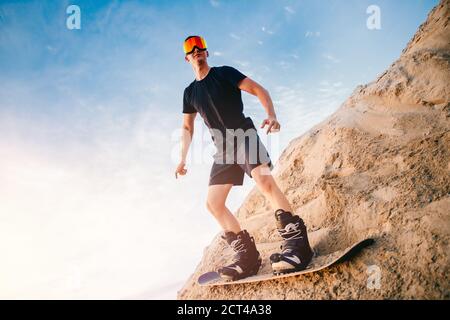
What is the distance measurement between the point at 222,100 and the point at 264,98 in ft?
1.71

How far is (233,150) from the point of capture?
12.3 ft

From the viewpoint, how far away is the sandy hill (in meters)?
2.96

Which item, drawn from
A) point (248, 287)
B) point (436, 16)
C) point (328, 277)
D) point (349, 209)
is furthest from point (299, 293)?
point (436, 16)

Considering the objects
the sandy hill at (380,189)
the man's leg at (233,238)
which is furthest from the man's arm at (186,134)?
the sandy hill at (380,189)

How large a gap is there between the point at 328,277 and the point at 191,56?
3.01 meters

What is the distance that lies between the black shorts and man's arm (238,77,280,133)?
345mm

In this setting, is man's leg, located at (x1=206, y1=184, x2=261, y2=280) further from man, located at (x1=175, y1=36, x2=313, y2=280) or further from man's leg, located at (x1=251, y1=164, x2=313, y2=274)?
man's leg, located at (x1=251, y1=164, x2=313, y2=274)

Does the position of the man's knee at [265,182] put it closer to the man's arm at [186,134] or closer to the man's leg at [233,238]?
the man's leg at [233,238]

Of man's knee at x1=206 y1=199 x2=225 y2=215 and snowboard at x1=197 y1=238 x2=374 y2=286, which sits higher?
man's knee at x1=206 y1=199 x2=225 y2=215

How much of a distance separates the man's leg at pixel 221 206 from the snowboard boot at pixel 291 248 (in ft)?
2.39

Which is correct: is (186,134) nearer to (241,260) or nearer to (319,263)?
(241,260)

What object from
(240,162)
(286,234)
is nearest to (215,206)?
(240,162)

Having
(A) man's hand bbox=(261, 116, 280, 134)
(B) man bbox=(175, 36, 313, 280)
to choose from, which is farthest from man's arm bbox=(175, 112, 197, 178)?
(A) man's hand bbox=(261, 116, 280, 134)

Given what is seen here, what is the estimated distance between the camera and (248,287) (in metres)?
3.60
